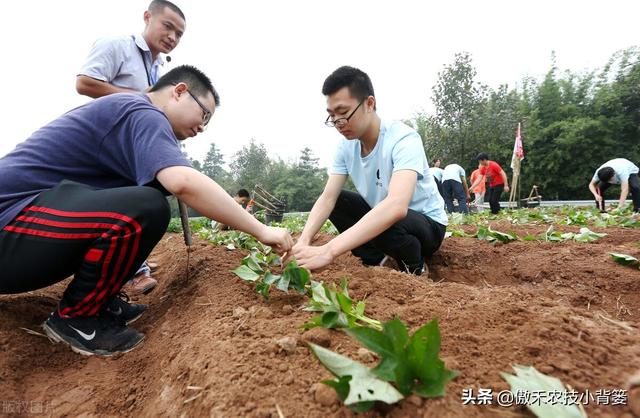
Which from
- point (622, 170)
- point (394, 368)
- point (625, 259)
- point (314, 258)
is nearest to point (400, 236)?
point (314, 258)

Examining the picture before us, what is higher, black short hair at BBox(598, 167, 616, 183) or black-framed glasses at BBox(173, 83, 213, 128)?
black-framed glasses at BBox(173, 83, 213, 128)

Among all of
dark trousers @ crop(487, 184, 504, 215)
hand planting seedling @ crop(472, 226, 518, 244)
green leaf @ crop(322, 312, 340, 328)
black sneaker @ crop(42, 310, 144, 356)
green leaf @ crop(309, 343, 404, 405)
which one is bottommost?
dark trousers @ crop(487, 184, 504, 215)

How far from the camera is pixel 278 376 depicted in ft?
3.38

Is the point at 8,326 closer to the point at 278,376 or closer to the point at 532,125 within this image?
the point at 278,376

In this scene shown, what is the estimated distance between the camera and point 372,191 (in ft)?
9.11

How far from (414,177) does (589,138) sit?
26466 mm

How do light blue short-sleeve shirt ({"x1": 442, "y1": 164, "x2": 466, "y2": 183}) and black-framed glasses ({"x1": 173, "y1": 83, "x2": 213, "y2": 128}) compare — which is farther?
light blue short-sleeve shirt ({"x1": 442, "y1": 164, "x2": 466, "y2": 183})

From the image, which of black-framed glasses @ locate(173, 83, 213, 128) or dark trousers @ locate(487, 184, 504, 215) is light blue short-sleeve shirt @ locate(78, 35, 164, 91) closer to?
black-framed glasses @ locate(173, 83, 213, 128)

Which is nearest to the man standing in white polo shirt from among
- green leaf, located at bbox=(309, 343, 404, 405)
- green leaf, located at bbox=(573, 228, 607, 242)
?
green leaf, located at bbox=(309, 343, 404, 405)

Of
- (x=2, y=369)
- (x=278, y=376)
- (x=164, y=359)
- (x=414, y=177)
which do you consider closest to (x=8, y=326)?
(x=2, y=369)

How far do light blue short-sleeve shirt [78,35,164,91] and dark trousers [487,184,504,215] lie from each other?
28.2ft

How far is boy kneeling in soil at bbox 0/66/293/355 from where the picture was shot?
151 centimetres

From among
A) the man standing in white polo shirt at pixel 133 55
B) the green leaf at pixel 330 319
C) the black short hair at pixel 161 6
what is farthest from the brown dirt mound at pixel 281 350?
the black short hair at pixel 161 6

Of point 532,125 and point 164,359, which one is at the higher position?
point 532,125
